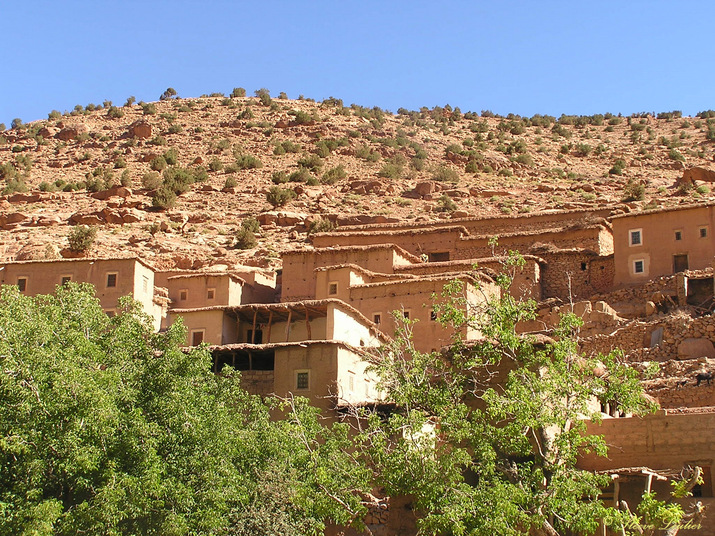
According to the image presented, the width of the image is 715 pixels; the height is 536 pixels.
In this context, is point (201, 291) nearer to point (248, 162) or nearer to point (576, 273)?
point (576, 273)

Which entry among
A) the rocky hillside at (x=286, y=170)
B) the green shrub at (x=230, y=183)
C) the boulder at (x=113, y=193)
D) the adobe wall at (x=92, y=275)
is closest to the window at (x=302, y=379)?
the adobe wall at (x=92, y=275)

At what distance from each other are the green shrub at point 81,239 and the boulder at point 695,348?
26.1 m

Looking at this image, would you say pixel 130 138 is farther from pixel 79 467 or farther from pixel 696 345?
pixel 79 467

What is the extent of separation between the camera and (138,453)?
15281 millimetres

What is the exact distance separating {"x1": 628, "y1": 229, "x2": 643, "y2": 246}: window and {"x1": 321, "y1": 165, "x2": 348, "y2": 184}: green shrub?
28265 mm

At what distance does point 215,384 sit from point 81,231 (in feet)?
83.6

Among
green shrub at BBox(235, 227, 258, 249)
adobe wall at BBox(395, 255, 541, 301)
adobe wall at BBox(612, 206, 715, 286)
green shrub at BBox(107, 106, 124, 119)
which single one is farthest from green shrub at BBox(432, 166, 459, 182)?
green shrub at BBox(107, 106, 124, 119)

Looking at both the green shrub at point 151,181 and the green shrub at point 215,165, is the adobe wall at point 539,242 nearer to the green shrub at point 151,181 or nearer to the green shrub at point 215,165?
the green shrub at point 151,181

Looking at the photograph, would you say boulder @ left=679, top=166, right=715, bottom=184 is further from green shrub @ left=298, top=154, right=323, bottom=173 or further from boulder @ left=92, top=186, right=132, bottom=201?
boulder @ left=92, top=186, right=132, bottom=201

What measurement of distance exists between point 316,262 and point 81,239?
12928 mm

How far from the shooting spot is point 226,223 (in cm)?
4881

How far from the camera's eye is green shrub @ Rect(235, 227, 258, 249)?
144ft

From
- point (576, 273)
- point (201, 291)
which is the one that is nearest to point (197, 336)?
point (201, 291)

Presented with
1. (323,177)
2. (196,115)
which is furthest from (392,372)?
(196,115)
